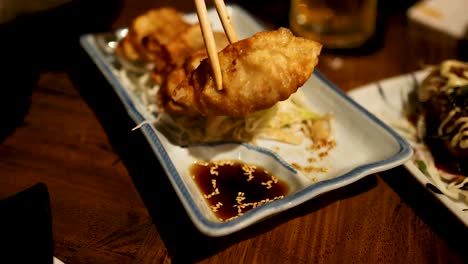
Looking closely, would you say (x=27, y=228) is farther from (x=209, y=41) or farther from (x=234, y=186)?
(x=209, y=41)

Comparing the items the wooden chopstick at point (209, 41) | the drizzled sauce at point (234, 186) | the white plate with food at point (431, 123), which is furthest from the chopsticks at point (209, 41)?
the white plate with food at point (431, 123)

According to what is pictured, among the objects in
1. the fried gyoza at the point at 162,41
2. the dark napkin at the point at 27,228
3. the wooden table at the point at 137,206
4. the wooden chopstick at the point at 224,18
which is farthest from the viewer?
the fried gyoza at the point at 162,41

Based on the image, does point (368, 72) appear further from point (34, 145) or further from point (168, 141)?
point (34, 145)

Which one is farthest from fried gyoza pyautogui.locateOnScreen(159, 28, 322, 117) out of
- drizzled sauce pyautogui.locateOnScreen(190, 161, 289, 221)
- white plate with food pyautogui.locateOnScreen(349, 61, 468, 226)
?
white plate with food pyautogui.locateOnScreen(349, 61, 468, 226)

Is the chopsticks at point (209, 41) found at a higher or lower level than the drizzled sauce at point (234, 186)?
higher

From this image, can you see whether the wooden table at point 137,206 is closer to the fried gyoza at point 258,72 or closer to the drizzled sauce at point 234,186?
the drizzled sauce at point 234,186

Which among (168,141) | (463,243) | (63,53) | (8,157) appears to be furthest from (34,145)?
(463,243)
